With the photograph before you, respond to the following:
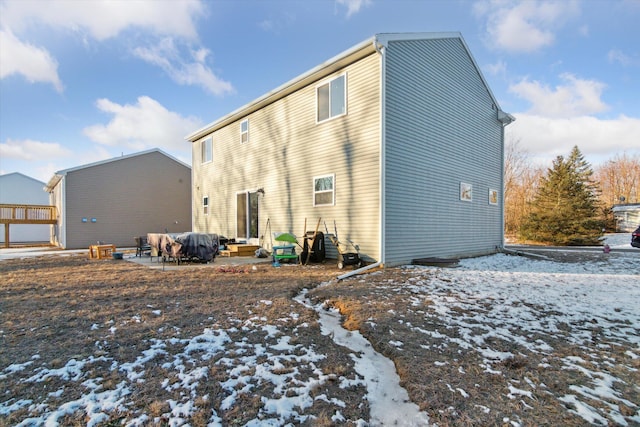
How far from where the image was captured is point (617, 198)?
33.7m

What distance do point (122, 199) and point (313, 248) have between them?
47.3ft

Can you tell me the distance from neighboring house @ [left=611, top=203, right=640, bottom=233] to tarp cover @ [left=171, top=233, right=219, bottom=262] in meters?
31.7

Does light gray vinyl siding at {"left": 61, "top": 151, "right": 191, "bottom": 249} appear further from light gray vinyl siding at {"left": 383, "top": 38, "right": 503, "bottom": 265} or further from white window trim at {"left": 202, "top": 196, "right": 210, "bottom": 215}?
light gray vinyl siding at {"left": 383, "top": 38, "right": 503, "bottom": 265}

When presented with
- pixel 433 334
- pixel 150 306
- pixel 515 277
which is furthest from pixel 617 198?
pixel 150 306

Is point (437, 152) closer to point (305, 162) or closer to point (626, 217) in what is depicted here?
point (305, 162)

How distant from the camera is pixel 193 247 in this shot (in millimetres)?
8961

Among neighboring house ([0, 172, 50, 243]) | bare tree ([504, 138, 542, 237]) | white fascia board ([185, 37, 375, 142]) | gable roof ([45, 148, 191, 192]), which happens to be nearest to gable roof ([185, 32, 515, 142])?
white fascia board ([185, 37, 375, 142])

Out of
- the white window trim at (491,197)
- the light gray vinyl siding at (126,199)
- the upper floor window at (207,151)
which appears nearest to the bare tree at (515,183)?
the white window trim at (491,197)

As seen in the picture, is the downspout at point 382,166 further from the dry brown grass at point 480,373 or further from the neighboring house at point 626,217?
the neighboring house at point 626,217

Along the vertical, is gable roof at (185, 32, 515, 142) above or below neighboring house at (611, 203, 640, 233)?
above

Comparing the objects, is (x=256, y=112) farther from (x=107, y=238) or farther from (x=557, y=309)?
(x=107, y=238)

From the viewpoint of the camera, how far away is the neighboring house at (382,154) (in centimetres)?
786

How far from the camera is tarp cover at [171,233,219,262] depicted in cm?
881

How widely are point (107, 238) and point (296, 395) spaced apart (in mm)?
18961
